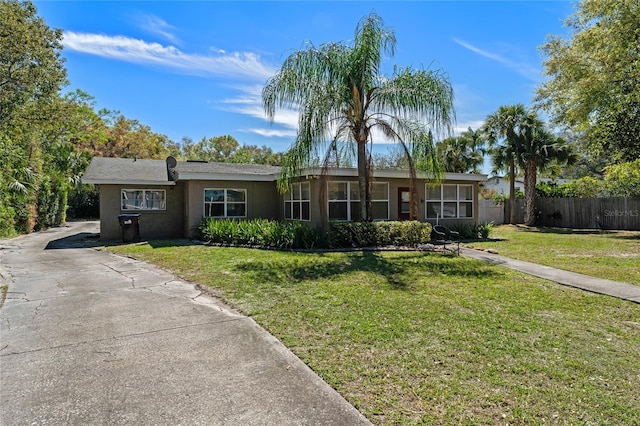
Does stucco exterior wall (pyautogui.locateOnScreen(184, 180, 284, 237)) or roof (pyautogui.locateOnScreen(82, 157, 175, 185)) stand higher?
roof (pyautogui.locateOnScreen(82, 157, 175, 185))

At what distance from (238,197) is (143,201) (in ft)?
13.5

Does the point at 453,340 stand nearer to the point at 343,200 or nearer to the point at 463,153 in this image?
the point at 343,200

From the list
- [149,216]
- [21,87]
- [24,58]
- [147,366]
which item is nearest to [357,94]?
[147,366]

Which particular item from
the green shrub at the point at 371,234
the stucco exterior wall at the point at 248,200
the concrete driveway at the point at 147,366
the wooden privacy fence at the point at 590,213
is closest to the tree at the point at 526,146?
the wooden privacy fence at the point at 590,213

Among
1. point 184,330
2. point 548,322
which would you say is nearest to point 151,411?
point 184,330

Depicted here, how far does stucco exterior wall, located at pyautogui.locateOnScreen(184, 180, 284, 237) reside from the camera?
49.0ft

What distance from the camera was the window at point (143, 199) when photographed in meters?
15.6

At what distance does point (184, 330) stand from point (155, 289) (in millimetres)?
2549

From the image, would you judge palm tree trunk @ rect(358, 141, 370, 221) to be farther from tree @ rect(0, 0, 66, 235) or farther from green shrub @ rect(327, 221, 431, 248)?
tree @ rect(0, 0, 66, 235)

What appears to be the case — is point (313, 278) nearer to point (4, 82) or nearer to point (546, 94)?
point (4, 82)

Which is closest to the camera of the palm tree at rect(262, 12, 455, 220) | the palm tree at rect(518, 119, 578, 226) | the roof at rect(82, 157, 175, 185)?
the palm tree at rect(262, 12, 455, 220)

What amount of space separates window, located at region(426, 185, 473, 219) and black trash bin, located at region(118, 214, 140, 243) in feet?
39.7

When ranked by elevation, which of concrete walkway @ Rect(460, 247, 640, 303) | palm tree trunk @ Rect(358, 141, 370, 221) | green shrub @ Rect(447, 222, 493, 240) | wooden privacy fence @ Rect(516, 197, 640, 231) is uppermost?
palm tree trunk @ Rect(358, 141, 370, 221)

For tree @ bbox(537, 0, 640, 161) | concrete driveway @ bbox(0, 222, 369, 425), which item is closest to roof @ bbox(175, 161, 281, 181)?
concrete driveway @ bbox(0, 222, 369, 425)
